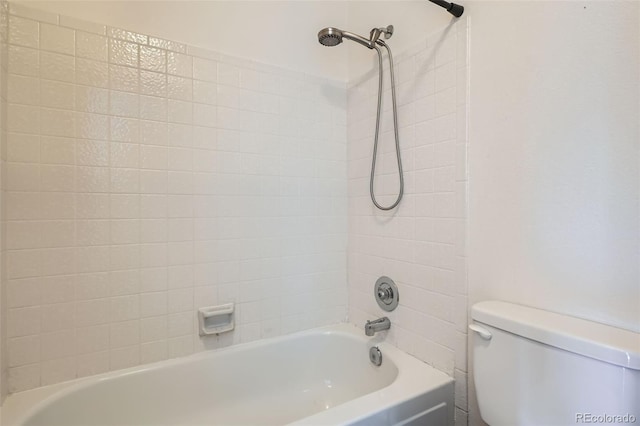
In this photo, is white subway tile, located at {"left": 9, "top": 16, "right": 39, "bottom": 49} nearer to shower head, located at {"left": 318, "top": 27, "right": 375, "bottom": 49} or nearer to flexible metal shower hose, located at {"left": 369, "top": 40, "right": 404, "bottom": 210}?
shower head, located at {"left": 318, "top": 27, "right": 375, "bottom": 49}

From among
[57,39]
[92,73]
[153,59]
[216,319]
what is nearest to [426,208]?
[216,319]

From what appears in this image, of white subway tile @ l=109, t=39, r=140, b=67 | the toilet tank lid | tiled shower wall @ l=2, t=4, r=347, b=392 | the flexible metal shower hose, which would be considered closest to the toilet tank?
the toilet tank lid

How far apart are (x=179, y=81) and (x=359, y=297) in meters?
1.36

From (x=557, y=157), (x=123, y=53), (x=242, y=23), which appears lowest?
(x=557, y=157)

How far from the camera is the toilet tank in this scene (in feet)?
A: 2.37

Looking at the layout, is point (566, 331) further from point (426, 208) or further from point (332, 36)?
point (332, 36)

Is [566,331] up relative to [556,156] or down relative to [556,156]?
down

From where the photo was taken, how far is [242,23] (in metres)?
1.51

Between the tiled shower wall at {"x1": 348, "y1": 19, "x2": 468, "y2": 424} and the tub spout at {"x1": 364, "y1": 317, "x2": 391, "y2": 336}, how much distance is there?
0.03m

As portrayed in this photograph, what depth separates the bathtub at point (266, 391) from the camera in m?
1.08

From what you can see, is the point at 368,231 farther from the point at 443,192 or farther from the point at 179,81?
the point at 179,81

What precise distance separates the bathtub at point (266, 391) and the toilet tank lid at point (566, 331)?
1.30 ft

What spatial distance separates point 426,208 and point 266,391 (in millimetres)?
1147

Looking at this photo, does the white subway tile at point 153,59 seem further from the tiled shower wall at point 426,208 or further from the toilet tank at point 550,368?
the toilet tank at point 550,368
